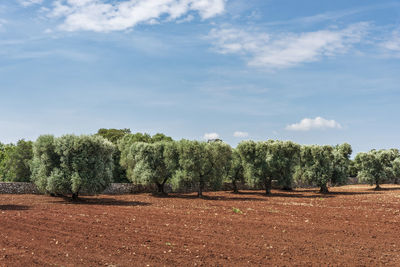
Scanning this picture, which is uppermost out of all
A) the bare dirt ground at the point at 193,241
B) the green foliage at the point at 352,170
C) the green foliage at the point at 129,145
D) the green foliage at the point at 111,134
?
the green foliage at the point at 111,134

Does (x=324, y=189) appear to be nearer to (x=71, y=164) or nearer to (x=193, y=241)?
(x=71, y=164)

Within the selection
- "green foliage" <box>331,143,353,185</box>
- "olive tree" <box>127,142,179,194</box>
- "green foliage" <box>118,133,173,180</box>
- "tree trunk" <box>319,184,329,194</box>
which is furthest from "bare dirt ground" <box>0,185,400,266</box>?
"green foliage" <box>331,143,353,185</box>

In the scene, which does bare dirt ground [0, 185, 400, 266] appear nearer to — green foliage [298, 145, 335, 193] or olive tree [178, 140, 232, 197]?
olive tree [178, 140, 232, 197]

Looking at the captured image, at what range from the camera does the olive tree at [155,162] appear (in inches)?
2280

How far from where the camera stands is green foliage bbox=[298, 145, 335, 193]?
6869cm

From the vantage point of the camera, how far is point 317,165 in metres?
69.4

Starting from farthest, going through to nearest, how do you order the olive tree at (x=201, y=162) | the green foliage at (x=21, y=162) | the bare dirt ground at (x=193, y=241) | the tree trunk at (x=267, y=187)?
the tree trunk at (x=267, y=187) < the green foliage at (x=21, y=162) < the olive tree at (x=201, y=162) < the bare dirt ground at (x=193, y=241)

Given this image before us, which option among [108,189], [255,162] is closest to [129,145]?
[108,189]

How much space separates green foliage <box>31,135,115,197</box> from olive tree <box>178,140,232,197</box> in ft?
42.1

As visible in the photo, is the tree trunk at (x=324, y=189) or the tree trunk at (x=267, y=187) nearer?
the tree trunk at (x=267, y=187)

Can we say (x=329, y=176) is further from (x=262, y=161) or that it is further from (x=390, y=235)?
(x=390, y=235)

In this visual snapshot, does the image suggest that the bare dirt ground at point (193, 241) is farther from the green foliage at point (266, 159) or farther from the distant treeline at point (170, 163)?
the green foliage at point (266, 159)

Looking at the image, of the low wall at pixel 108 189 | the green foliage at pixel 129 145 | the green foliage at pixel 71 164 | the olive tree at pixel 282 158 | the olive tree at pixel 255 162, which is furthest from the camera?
the olive tree at pixel 282 158

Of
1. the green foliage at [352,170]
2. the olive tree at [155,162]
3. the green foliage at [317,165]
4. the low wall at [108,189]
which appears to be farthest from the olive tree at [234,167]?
the green foliage at [352,170]
